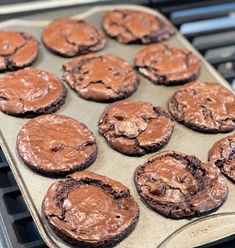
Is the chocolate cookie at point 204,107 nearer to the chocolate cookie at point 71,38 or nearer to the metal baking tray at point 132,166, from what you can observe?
the metal baking tray at point 132,166

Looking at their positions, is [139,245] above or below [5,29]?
below

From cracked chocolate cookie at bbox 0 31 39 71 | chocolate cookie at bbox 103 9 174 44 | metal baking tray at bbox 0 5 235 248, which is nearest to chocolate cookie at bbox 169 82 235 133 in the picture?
metal baking tray at bbox 0 5 235 248

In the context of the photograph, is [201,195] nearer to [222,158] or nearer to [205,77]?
[222,158]

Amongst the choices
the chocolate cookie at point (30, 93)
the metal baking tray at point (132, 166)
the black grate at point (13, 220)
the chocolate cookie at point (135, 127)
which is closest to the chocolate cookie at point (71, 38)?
the metal baking tray at point (132, 166)

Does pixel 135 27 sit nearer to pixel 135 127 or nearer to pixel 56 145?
pixel 135 127

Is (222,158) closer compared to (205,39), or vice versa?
(222,158)

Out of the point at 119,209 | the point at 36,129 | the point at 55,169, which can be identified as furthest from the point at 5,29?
the point at 119,209

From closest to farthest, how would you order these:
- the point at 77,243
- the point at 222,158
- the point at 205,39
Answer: the point at 77,243
the point at 222,158
the point at 205,39

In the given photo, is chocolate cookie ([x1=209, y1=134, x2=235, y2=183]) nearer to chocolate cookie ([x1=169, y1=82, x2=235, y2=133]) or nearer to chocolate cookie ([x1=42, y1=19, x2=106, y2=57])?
chocolate cookie ([x1=169, y1=82, x2=235, y2=133])
